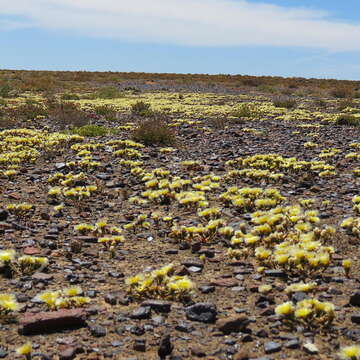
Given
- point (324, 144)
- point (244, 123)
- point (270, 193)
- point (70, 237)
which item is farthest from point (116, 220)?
point (244, 123)

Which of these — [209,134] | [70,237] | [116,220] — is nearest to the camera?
[70,237]

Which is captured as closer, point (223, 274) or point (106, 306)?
point (106, 306)

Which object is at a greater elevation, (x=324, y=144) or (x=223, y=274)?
(x=324, y=144)

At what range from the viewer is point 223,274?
6117 millimetres

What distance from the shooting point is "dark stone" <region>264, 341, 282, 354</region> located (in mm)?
4137

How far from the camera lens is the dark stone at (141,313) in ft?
15.9

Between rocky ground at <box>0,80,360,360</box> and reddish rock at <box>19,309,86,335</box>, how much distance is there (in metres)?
0.01

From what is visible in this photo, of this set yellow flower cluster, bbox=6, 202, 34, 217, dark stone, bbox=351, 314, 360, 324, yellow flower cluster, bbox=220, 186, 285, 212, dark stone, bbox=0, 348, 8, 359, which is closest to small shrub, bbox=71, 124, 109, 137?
yellow flower cluster, bbox=6, 202, 34, 217

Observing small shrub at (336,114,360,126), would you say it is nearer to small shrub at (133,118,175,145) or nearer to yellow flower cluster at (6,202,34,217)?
small shrub at (133,118,175,145)

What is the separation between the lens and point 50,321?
4629 mm

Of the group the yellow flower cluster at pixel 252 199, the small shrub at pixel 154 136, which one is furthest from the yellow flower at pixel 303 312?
the small shrub at pixel 154 136

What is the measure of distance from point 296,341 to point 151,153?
Result: 1070 cm

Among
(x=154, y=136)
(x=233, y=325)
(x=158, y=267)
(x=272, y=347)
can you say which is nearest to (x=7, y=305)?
(x=158, y=267)

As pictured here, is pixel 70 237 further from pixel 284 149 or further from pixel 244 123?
pixel 244 123
